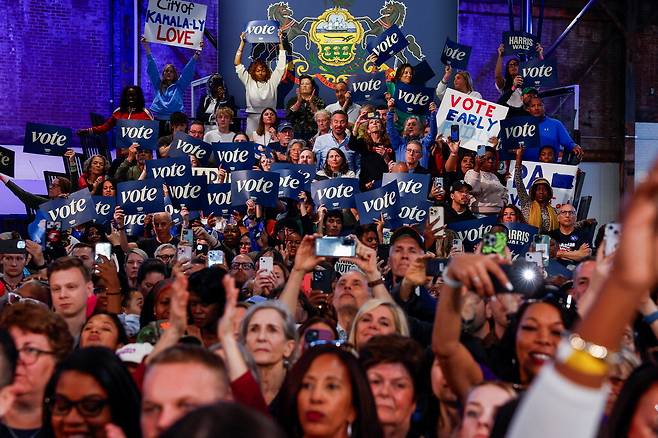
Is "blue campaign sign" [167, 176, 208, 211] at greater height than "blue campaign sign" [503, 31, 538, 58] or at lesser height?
lesser

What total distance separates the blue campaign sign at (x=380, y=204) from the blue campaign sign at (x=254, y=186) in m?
1.33

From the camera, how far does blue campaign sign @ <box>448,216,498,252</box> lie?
389 inches

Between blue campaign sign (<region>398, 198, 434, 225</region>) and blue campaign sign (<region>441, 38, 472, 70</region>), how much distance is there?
610 centimetres

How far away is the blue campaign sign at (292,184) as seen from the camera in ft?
38.9

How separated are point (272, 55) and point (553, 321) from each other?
13895 millimetres

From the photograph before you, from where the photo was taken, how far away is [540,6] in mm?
20672

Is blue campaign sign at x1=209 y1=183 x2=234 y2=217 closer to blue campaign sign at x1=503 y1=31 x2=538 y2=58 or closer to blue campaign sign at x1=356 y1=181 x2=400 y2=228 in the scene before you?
blue campaign sign at x1=356 y1=181 x2=400 y2=228

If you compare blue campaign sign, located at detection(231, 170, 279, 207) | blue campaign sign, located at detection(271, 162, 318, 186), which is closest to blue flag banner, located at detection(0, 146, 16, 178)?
blue campaign sign, located at detection(231, 170, 279, 207)

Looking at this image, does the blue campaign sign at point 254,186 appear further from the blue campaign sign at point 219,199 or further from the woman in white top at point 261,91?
the woman in white top at point 261,91

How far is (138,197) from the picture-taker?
10.5 metres

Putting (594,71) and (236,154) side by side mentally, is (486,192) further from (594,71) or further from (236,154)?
(594,71)

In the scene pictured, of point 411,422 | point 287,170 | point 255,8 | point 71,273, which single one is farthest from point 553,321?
point 255,8

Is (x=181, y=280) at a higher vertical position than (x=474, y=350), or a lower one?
higher

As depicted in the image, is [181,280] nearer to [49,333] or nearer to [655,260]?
[49,333]
